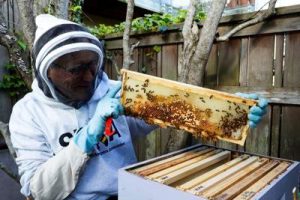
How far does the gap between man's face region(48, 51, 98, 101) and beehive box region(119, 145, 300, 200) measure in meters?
0.68

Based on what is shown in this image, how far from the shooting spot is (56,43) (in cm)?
161

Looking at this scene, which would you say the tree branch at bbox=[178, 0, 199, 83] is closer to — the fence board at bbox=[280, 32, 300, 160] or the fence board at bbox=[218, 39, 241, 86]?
the fence board at bbox=[218, 39, 241, 86]

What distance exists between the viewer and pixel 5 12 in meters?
4.45

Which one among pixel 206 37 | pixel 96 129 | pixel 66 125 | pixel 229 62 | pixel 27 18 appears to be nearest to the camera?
pixel 96 129

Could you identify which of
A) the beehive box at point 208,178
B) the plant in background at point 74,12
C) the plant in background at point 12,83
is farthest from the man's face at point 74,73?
the plant in background at point 12,83

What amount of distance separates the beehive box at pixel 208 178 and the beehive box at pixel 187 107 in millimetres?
157

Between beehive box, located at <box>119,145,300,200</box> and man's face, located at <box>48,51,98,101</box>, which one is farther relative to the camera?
man's face, located at <box>48,51,98,101</box>

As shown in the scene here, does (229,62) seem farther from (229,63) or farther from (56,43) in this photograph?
(56,43)

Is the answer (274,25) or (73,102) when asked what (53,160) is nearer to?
(73,102)

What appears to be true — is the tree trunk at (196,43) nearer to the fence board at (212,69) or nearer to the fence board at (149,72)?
the fence board at (212,69)

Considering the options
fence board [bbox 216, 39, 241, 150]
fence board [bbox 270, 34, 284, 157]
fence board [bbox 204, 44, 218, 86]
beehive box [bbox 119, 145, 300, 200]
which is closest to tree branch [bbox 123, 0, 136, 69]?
fence board [bbox 204, 44, 218, 86]

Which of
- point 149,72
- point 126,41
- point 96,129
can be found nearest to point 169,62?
point 149,72

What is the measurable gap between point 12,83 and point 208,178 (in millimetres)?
4114

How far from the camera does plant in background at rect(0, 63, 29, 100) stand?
436 cm
